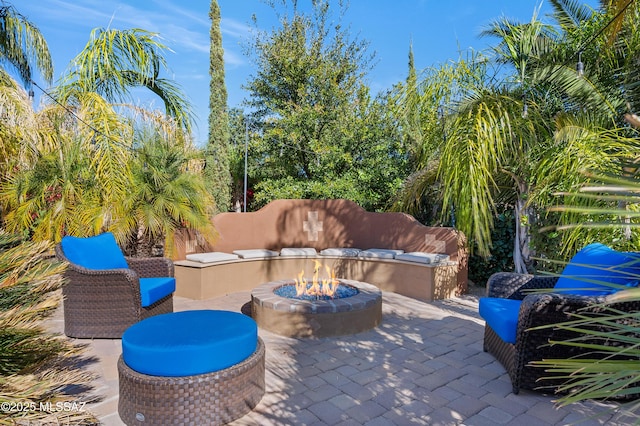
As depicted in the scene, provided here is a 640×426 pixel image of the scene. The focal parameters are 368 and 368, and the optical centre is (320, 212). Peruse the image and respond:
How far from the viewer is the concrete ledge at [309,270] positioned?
5438 mm

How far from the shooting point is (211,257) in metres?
5.62

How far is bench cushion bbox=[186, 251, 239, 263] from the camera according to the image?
5466 mm

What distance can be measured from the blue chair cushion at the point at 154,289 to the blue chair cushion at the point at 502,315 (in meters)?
3.27

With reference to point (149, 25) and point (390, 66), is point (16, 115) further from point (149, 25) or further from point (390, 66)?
point (390, 66)

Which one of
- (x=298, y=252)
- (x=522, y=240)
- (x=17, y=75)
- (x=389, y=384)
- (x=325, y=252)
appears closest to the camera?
(x=389, y=384)

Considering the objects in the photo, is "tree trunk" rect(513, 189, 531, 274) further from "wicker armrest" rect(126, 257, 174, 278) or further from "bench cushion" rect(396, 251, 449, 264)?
"wicker armrest" rect(126, 257, 174, 278)

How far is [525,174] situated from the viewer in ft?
15.1

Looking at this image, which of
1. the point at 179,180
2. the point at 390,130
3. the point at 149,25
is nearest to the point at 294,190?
the point at 390,130

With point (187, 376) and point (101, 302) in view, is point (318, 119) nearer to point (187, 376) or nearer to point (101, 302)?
point (101, 302)

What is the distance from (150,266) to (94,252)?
0.60 meters

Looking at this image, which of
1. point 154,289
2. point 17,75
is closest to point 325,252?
point 154,289

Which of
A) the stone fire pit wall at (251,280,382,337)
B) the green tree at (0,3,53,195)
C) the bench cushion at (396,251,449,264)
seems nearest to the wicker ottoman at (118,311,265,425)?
the stone fire pit wall at (251,280,382,337)

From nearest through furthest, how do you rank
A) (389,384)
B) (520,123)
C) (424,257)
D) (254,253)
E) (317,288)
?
(389,384)
(520,123)
(317,288)
(424,257)
(254,253)

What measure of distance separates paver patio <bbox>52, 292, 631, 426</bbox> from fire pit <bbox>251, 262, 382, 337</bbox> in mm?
98
